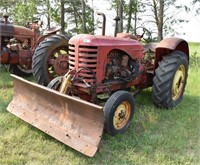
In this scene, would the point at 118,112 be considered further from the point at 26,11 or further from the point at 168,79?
the point at 26,11

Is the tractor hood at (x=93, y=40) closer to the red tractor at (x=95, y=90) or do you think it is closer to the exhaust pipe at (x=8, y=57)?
the red tractor at (x=95, y=90)

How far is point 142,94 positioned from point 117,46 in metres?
1.53

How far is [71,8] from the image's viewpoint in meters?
15.0

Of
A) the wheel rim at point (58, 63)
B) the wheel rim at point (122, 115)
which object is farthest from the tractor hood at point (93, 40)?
the wheel rim at point (58, 63)

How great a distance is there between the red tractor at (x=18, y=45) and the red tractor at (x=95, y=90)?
7.59 feet

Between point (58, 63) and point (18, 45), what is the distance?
1.79 metres

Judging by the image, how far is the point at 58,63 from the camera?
4.67 m

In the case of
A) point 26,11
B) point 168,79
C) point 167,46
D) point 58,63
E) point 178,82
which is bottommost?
point 178,82

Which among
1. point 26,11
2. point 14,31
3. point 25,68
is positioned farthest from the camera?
point 26,11

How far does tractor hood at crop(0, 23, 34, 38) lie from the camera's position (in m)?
5.88

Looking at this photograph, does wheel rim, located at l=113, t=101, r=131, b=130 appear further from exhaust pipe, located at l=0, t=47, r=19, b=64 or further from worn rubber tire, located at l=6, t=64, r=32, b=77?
worn rubber tire, located at l=6, t=64, r=32, b=77

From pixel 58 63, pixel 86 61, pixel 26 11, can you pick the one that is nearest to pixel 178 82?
pixel 86 61

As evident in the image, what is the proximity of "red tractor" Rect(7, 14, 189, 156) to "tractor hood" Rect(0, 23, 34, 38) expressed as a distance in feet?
8.56

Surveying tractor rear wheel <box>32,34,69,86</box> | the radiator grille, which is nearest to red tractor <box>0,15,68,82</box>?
tractor rear wheel <box>32,34,69,86</box>
